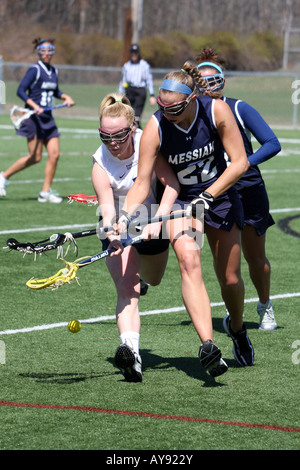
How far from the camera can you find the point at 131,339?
5504mm

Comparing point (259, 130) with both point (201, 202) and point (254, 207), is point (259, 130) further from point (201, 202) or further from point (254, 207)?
point (201, 202)

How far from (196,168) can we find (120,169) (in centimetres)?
48

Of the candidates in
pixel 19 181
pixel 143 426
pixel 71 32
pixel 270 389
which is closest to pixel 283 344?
pixel 270 389

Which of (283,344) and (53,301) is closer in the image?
(283,344)

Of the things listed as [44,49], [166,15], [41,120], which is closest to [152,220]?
[41,120]

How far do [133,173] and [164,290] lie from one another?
258cm

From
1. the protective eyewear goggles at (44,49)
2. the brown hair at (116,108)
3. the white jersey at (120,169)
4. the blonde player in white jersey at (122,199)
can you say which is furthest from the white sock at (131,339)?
the protective eyewear goggles at (44,49)

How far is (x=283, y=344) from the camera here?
6.37 metres

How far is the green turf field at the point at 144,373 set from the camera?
4508 mm

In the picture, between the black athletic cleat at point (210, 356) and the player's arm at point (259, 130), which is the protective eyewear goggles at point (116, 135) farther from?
the black athletic cleat at point (210, 356)

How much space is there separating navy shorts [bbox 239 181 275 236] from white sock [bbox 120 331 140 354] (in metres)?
1.49

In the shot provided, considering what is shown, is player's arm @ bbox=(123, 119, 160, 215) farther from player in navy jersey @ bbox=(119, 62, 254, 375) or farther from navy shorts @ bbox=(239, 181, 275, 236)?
navy shorts @ bbox=(239, 181, 275, 236)

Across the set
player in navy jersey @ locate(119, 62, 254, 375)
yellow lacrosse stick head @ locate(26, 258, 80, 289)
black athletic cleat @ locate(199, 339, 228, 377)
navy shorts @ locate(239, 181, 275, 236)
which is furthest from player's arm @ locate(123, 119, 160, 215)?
navy shorts @ locate(239, 181, 275, 236)

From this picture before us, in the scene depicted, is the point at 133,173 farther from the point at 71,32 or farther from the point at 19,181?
the point at 71,32
